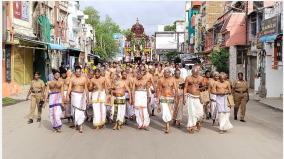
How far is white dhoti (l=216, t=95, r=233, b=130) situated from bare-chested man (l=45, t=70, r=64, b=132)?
4001 millimetres

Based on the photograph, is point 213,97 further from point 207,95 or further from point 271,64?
point 271,64

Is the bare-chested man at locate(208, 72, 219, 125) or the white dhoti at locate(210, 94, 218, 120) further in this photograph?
the white dhoti at locate(210, 94, 218, 120)

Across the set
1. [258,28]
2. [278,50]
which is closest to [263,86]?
[278,50]

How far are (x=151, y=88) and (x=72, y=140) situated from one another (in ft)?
18.5

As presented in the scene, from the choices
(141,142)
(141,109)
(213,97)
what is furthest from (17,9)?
(141,142)

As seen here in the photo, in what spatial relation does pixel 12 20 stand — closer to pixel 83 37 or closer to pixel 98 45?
pixel 83 37

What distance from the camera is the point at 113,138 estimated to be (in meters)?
11.2

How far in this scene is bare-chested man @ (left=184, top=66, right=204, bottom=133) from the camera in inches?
484

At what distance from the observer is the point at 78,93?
507 inches

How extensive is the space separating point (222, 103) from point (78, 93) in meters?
3.68

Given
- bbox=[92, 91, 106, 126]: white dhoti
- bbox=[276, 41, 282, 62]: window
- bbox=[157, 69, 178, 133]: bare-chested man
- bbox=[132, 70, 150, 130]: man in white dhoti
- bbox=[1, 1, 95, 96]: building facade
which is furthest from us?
bbox=[1, 1, 95, 96]: building facade

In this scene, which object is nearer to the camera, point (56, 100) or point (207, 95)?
point (56, 100)

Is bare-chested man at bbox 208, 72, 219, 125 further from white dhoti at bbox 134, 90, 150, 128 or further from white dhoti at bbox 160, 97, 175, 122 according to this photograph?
white dhoti at bbox 134, 90, 150, 128

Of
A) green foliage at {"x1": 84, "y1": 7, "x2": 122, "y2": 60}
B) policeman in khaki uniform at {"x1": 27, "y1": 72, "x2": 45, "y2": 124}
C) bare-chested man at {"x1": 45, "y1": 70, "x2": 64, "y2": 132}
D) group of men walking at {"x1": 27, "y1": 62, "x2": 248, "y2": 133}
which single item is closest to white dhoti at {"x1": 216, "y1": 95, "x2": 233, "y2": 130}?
group of men walking at {"x1": 27, "y1": 62, "x2": 248, "y2": 133}
